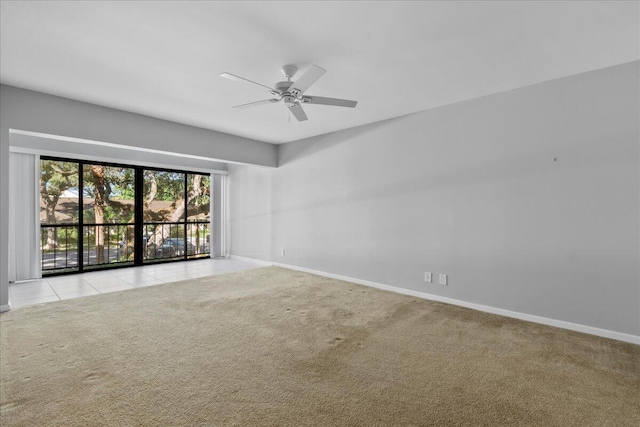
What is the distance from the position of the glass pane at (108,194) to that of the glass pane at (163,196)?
289mm

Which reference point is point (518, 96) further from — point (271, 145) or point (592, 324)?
point (271, 145)

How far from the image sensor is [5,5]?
193cm

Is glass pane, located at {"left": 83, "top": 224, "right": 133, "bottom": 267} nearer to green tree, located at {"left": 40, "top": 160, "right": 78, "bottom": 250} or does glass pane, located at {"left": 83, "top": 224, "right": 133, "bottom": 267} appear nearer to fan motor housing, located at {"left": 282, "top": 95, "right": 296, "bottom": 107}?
green tree, located at {"left": 40, "top": 160, "right": 78, "bottom": 250}

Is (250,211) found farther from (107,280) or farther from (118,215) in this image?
(107,280)

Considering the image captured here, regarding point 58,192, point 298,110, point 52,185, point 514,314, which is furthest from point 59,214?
point 514,314

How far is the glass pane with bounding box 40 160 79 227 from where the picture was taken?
5.03 meters

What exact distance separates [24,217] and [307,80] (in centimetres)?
504

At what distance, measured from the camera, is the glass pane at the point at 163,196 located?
6262 millimetres

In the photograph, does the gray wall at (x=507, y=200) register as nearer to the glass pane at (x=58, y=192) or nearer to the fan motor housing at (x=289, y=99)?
the fan motor housing at (x=289, y=99)

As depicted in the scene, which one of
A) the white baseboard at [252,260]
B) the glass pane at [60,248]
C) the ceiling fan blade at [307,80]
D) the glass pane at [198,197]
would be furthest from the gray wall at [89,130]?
the ceiling fan blade at [307,80]

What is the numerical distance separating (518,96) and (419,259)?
218 centimetres

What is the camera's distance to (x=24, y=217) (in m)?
4.64

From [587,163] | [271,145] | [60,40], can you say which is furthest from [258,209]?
[587,163]

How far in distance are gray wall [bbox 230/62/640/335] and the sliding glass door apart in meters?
3.51
